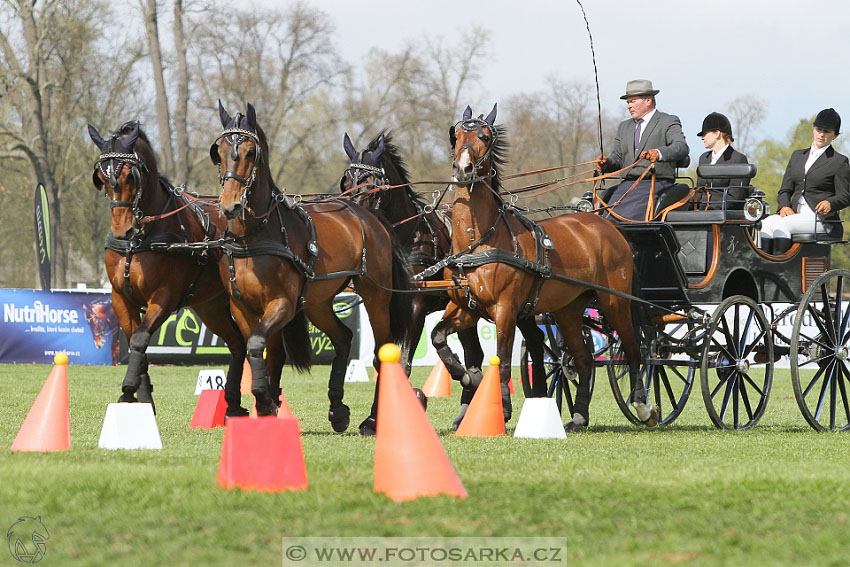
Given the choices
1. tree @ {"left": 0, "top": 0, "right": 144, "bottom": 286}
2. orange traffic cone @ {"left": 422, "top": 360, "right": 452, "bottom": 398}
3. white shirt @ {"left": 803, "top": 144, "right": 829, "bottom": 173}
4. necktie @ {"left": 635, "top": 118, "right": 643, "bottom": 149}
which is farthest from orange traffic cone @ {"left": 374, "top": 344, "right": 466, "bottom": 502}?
tree @ {"left": 0, "top": 0, "right": 144, "bottom": 286}

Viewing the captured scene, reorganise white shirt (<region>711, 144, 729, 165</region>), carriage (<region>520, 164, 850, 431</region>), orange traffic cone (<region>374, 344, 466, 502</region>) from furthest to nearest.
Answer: white shirt (<region>711, 144, 729, 165</region>), carriage (<region>520, 164, 850, 431</region>), orange traffic cone (<region>374, 344, 466, 502</region>)

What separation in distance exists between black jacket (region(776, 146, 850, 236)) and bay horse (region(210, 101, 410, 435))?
4187mm

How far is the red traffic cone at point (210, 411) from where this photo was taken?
9.37 m

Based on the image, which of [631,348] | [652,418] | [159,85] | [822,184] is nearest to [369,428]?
[631,348]

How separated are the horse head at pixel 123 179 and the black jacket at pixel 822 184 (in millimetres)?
6158

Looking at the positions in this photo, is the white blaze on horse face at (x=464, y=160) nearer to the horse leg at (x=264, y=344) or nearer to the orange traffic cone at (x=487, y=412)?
the orange traffic cone at (x=487, y=412)

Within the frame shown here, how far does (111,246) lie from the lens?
27.3 ft

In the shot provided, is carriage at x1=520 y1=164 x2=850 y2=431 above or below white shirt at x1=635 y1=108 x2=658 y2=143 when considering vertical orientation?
below

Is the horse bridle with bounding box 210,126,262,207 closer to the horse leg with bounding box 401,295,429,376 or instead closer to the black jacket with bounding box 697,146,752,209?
the horse leg with bounding box 401,295,429,376

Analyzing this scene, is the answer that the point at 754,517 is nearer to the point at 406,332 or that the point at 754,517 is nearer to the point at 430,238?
the point at 406,332

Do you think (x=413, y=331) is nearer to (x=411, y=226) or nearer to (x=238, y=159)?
(x=411, y=226)

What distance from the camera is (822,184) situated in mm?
10516

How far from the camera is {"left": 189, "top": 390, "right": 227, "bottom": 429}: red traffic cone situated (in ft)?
30.7

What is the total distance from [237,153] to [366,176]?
2.75m
